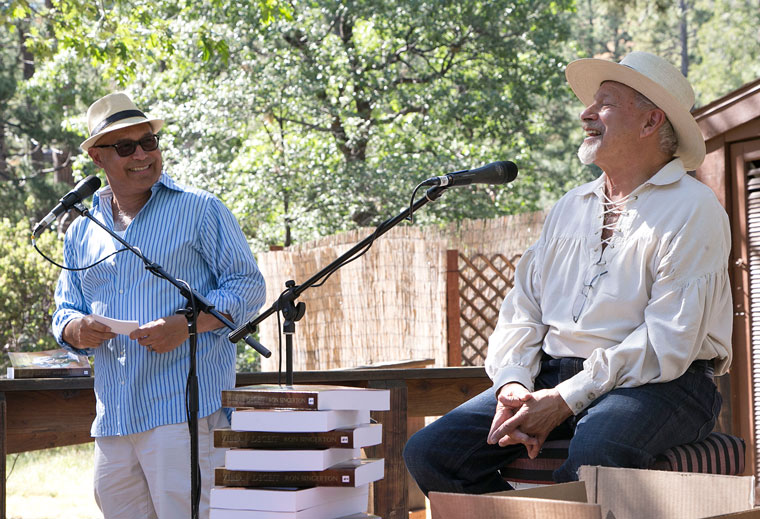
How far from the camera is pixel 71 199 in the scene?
2686mm

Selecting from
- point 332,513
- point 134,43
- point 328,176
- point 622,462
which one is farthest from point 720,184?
point 328,176

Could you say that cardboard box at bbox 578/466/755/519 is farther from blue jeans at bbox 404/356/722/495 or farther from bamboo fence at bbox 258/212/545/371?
bamboo fence at bbox 258/212/545/371

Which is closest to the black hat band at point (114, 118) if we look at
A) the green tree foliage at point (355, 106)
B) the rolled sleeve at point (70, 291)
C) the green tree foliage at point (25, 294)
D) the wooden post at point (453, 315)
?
the rolled sleeve at point (70, 291)

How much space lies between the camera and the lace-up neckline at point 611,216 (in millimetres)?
2691

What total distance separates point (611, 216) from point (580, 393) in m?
0.58

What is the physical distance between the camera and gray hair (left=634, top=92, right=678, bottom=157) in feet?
8.98

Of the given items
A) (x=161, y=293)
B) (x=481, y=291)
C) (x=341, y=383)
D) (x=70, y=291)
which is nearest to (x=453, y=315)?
(x=481, y=291)

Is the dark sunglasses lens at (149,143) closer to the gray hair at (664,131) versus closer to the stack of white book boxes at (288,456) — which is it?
the stack of white book boxes at (288,456)

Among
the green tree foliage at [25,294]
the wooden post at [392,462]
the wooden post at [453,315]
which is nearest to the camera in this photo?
the wooden post at [392,462]

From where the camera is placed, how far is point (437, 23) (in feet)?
41.3

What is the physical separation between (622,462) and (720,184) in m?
3.54

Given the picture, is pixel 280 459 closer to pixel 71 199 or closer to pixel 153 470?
pixel 153 470

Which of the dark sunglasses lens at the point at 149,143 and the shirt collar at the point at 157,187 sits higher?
the dark sunglasses lens at the point at 149,143

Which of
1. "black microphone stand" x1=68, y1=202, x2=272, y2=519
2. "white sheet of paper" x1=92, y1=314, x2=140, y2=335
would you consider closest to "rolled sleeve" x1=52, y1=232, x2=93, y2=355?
"white sheet of paper" x1=92, y1=314, x2=140, y2=335
